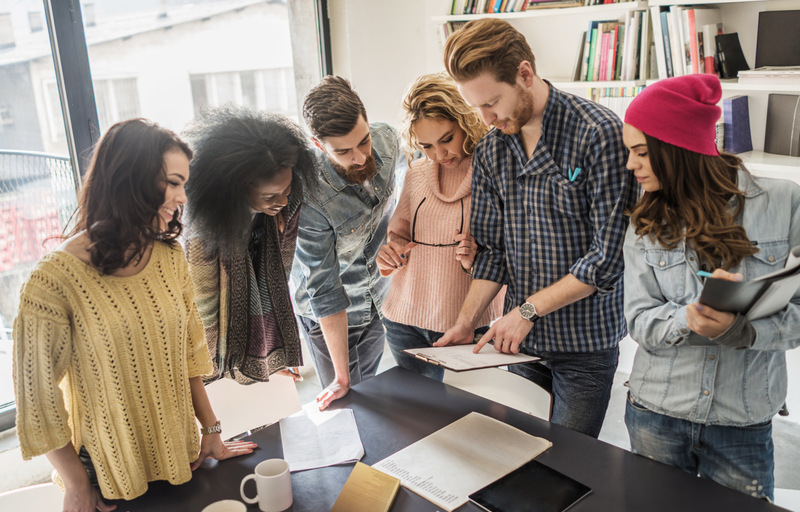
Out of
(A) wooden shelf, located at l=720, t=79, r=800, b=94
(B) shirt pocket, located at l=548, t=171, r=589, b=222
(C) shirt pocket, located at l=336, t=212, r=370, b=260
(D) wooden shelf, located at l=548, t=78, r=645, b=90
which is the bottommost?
(C) shirt pocket, located at l=336, t=212, r=370, b=260

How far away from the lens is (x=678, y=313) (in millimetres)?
1477

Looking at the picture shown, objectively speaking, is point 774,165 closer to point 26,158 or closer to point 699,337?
point 699,337

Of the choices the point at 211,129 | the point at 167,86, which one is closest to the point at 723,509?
the point at 211,129

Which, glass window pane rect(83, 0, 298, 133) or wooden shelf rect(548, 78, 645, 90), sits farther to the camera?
wooden shelf rect(548, 78, 645, 90)

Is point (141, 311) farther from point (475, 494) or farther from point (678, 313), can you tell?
point (678, 313)

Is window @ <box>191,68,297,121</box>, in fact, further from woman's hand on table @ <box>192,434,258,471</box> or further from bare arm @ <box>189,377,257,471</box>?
woman's hand on table @ <box>192,434,258,471</box>

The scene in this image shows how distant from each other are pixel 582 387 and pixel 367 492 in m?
0.77

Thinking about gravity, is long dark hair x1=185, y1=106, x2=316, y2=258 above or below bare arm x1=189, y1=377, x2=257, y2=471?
above

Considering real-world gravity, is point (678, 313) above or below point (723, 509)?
above

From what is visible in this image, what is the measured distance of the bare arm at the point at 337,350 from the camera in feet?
6.01

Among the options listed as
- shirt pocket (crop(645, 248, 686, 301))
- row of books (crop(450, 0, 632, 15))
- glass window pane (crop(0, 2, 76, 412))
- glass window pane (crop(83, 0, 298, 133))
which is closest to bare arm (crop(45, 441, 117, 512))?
shirt pocket (crop(645, 248, 686, 301))

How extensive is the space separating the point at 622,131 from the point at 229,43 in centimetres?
256

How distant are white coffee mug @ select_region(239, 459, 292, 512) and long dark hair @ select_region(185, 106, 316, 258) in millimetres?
600

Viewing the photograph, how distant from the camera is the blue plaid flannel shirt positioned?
1.69m
